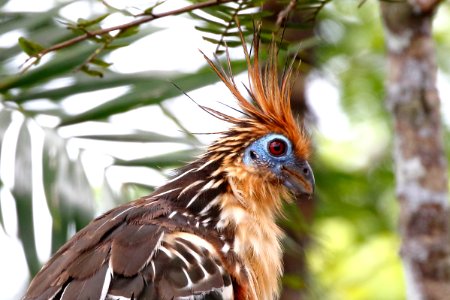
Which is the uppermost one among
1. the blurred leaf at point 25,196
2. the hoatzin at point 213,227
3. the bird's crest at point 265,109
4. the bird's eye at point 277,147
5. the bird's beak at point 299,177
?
the bird's crest at point 265,109

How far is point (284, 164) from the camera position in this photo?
373 cm

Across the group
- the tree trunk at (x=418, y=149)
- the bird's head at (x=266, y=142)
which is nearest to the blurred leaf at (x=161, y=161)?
the bird's head at (x=266, y=142)

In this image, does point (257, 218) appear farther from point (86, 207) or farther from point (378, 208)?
point (378, 208)

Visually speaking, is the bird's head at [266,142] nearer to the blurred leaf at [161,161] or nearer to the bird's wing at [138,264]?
the blurred leaf at [161,161]

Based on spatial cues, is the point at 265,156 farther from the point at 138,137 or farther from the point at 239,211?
the point at 138,137

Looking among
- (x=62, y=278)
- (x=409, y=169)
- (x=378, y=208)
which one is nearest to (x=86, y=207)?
(x=62, y=278)

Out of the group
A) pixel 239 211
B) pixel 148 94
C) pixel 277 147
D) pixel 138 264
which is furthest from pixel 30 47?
pixel 277 147

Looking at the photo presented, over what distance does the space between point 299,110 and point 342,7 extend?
697 millimetres

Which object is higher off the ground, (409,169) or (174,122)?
(409,169)

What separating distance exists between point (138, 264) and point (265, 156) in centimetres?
85

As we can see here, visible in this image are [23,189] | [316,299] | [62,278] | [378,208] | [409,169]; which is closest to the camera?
[62,278]

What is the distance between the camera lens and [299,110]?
5.62 metres

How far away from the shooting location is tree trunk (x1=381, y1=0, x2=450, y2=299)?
3719 millimetres

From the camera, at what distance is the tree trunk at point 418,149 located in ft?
12.2
